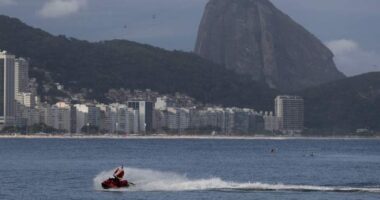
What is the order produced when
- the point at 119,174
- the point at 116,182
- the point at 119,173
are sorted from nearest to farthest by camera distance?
the point at 119,173 → the point at 119,174 → the point at 116,182

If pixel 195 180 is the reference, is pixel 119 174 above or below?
above

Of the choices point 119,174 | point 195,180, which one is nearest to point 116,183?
point 119,174

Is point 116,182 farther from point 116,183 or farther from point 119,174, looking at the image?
point 119,174

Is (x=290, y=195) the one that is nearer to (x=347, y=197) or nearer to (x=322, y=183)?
(x=347, y=197)

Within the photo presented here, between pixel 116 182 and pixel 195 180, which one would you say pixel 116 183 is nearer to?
pixel 116 182

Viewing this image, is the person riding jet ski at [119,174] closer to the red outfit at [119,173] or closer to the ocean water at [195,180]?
the red outfit at [119,173]

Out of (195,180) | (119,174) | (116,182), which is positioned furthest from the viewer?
(195,180)

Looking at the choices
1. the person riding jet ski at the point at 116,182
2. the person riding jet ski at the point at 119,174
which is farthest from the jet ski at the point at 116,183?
the person riding jet ski at the point at 119,174

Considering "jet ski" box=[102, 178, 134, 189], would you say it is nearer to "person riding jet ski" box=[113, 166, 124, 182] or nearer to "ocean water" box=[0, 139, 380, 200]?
"person riding jet ski" box=[113, 166, 124, 182]

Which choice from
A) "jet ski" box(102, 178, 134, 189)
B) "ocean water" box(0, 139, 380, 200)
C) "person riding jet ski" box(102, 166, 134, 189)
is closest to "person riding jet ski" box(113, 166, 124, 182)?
"person riding jet ski" box(102, 166, 134, 189)

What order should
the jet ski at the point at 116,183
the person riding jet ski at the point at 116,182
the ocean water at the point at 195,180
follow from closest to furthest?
the ocean water at the point at 195,180
the person riding jet ski at the point at 116,182
the jet ski at the point at 116,183

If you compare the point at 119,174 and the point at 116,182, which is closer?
the point at 119,174

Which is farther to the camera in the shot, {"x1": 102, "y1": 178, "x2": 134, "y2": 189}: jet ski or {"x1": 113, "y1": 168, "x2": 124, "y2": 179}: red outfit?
{"x1": 102, "y1": 178, "x2": 134, "y2": 189}: jet ski
